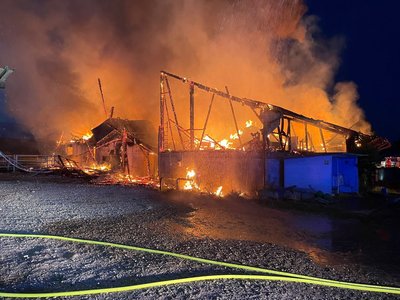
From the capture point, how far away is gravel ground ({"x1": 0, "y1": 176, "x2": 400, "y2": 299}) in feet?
15.9

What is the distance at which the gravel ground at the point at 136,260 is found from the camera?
190 inches

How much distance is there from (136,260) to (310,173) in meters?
12.9

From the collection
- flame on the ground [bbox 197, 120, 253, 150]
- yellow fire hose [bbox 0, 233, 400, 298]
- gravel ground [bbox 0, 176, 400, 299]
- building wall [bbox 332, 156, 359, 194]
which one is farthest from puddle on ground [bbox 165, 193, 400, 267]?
flame on the ground [bbox 197, 120, 253, 150]

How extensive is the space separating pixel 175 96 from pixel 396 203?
2859 cm

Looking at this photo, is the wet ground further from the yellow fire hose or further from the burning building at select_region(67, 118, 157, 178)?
the burning building at select_region(67, 118, 157, 178)

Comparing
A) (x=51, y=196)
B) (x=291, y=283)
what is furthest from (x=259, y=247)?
(x=51, y=196)

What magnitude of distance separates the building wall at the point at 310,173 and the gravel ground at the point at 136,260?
8407 millimetres

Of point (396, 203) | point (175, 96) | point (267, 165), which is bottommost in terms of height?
point (396, 203)

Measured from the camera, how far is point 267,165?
56.9 ft

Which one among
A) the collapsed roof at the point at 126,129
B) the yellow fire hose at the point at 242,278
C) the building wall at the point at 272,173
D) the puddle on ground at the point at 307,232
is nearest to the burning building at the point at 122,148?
the collapsed roof at the point at 126,129

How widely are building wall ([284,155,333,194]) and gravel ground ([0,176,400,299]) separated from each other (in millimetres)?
8407

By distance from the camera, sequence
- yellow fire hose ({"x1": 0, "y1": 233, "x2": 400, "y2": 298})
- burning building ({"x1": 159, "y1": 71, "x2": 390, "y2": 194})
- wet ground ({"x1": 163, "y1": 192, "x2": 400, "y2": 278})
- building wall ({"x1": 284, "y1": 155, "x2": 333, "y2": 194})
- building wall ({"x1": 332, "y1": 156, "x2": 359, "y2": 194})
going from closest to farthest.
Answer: yellow fire hose ({"x1": 0, "y1": 233, "x2": 400, "y2": 298})
wet ground ({"x1": 163, "y1": 192, "x2": 400, "y2": 278})
building wall ({"x1": 284, "y1": 155, "x2": 333, "y2": 194})
building wall ({"x1": 332, "y1": 156, "x2": 359, "y2": 194})
burning building ({"x1": 159, "y1": 71, "x2": 390, "y2": 194})

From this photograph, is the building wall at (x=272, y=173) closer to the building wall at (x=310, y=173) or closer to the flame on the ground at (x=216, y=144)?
the building wall at (x=310, y=173)

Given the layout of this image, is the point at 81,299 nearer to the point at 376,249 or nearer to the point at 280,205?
the point at 376,249
